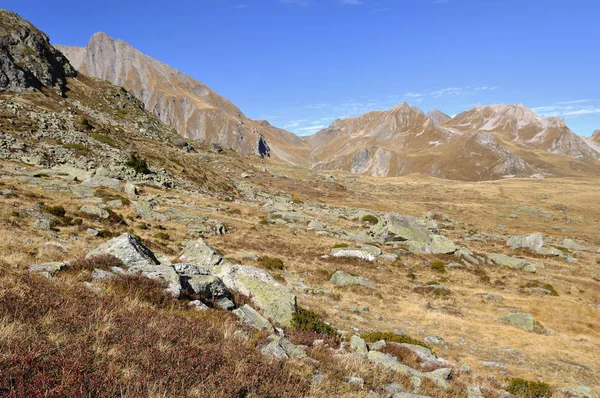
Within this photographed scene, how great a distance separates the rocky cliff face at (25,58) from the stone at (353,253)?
7627cm

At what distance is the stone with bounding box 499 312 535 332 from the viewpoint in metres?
20.3

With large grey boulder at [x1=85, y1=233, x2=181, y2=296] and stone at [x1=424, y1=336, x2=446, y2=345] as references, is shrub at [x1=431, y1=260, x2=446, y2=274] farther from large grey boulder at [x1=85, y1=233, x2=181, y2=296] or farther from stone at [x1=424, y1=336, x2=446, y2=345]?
large grey boulder at [x1=85, y1=233, x2=181, y2=296]

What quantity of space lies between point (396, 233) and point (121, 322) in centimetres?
3985

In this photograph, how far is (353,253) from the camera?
34094 millimetres

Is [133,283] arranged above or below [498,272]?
above

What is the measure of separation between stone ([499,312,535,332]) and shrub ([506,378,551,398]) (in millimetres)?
11043

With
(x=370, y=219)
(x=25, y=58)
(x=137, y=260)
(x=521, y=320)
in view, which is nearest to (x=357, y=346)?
(x=137, y=260)

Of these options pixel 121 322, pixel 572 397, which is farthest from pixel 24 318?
pixel 572 397

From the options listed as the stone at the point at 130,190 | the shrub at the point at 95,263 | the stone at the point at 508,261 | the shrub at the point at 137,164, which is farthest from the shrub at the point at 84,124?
the stone at the point at 508,261

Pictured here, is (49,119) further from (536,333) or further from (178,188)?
(536,333)

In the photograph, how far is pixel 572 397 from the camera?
1113 centimetres

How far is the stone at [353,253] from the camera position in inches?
1324

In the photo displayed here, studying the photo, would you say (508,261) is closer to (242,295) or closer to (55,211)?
(242,295)

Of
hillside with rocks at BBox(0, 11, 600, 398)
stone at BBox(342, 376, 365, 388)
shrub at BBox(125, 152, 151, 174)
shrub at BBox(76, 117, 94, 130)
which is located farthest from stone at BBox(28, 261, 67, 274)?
shrub at BBox(76, 117, 94, 130)
